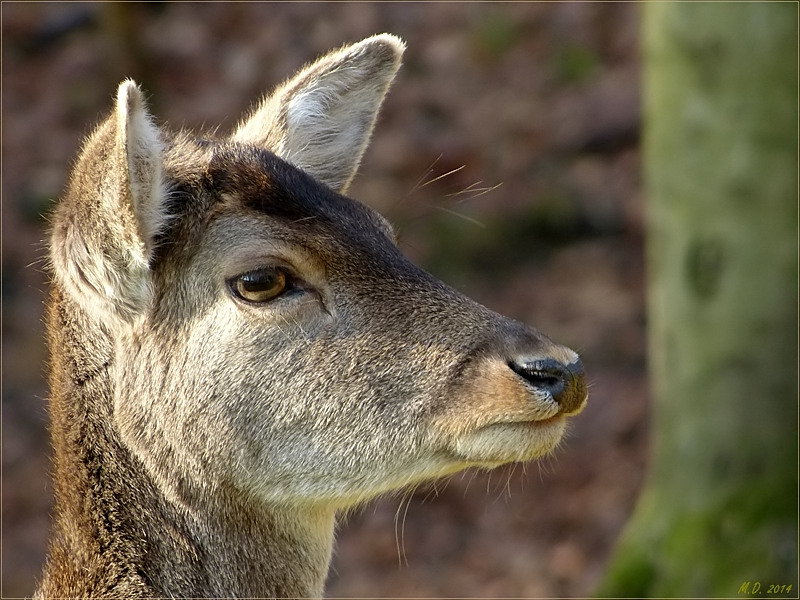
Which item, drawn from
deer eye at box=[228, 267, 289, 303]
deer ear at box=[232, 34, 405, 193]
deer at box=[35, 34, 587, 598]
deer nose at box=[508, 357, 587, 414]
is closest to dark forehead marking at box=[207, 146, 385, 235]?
deer at box=[35, 34, 587, 598]

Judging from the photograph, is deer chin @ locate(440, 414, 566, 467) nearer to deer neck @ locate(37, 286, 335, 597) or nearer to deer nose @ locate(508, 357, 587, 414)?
deer nose @ locate(508, 357, 587, 414)

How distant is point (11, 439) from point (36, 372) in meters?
0.68

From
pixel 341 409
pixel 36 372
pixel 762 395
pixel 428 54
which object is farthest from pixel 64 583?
pixel 428 54

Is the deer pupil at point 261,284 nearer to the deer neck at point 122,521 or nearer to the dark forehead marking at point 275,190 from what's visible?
the dark forehead marking at point 275,190

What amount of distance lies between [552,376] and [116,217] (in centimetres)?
158

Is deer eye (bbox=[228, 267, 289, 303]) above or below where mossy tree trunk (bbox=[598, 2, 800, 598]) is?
above

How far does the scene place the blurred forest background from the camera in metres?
9.46

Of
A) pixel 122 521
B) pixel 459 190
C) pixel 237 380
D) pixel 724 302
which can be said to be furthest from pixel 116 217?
pixel 459 190

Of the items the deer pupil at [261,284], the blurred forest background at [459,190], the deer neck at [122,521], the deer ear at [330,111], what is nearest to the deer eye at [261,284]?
the deer pupil at [261,284]

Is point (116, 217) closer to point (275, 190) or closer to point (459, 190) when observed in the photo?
point (275, 190)

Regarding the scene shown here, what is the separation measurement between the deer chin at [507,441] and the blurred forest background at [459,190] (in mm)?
4030

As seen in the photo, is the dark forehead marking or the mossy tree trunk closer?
the dark forehead marking

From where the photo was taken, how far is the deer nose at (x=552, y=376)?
4.06 meters

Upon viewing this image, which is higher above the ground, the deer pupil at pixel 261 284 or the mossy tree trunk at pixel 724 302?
the deer pupil at pixel 261 284
